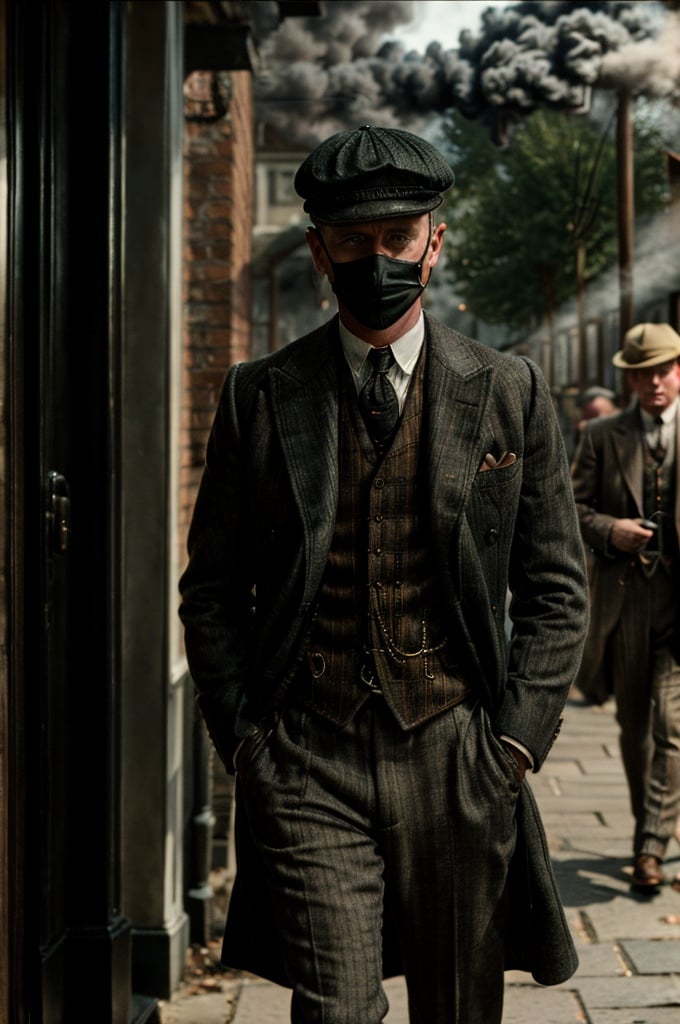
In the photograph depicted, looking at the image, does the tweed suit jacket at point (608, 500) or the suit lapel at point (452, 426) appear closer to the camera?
the suit lapel at point (452, 426)

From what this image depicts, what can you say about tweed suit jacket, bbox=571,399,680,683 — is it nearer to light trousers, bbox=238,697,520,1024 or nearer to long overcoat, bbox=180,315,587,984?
long overcoat, bbox=180,315,587,984

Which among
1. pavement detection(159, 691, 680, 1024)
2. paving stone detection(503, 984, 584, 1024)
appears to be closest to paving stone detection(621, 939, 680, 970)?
pavement detection(159, 691, 680, 1024)

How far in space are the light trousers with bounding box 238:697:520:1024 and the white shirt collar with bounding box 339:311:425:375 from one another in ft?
1.98

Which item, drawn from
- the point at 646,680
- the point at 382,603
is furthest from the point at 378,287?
the point at 646,680

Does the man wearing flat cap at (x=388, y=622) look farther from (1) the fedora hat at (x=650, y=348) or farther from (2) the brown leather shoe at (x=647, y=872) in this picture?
(1) the fedora hat at (x=650, y=348)

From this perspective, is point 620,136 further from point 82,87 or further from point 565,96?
point 82,87

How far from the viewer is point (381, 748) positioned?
2949 millimetres

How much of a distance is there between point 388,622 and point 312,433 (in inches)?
14.2

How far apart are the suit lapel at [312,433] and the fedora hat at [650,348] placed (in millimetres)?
3551

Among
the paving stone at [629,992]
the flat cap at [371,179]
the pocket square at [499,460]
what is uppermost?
the flat cap at [371,179]

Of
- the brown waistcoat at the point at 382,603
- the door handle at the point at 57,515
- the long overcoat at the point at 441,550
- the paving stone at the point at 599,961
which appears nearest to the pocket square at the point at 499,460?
the long overcoat at the point at 441,550

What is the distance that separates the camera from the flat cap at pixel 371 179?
292 centimetres

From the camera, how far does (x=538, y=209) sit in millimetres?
17391

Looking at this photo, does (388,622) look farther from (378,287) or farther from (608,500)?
(608,500)
